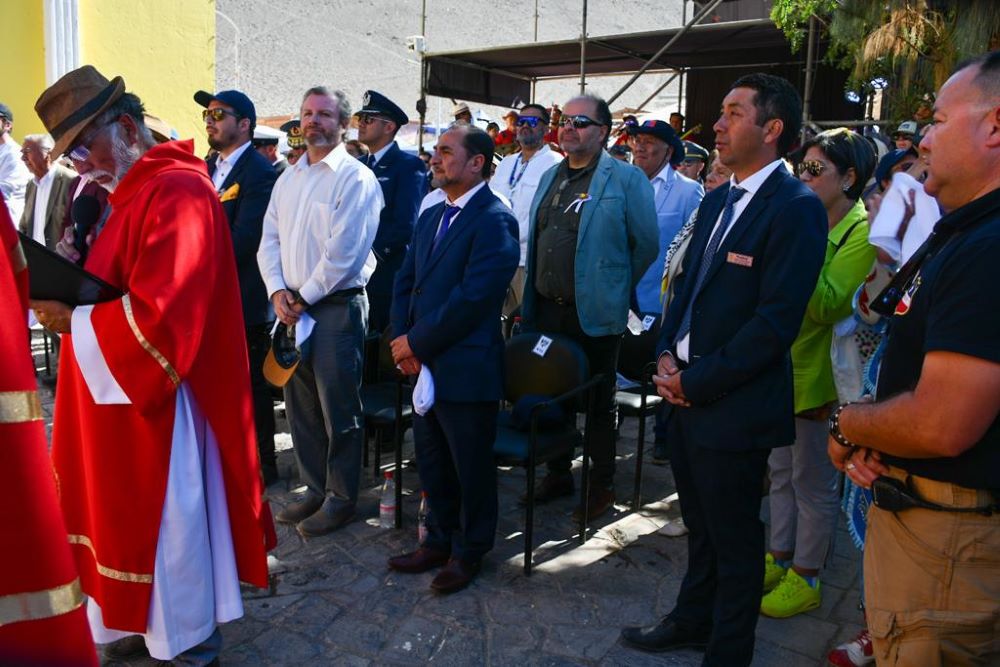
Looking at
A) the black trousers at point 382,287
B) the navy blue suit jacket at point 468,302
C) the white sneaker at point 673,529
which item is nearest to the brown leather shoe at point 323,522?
the navy blue suit jacket at point 468,302

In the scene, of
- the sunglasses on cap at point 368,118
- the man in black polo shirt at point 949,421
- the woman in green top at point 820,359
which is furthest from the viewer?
the sunglasses on cap at point 368,118

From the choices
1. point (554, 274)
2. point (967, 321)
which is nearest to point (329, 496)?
point (554, 274)

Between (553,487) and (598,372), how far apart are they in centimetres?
76

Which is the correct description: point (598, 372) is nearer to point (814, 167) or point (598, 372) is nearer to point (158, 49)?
point (814, 167)

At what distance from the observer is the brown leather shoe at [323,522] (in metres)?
4.22

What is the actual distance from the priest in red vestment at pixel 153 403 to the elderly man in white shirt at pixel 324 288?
4.03 feet

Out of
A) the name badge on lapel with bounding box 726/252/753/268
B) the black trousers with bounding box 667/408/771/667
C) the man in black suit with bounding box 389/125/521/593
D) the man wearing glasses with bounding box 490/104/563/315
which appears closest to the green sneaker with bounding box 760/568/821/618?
the black trousers with bounding box 667/408/771/667

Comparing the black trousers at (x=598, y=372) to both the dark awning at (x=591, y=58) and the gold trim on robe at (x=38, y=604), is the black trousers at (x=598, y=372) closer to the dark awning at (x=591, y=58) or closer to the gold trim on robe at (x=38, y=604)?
the gold trim on robe at (x=38, y=604)

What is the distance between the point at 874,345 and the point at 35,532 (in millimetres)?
2981

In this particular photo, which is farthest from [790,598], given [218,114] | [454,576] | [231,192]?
[218,114]

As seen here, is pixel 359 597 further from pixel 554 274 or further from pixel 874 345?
pixel 874 345

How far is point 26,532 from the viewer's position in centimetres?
136

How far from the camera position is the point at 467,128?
3.73 meters

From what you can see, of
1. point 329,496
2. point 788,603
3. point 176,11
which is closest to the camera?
point 788,603
